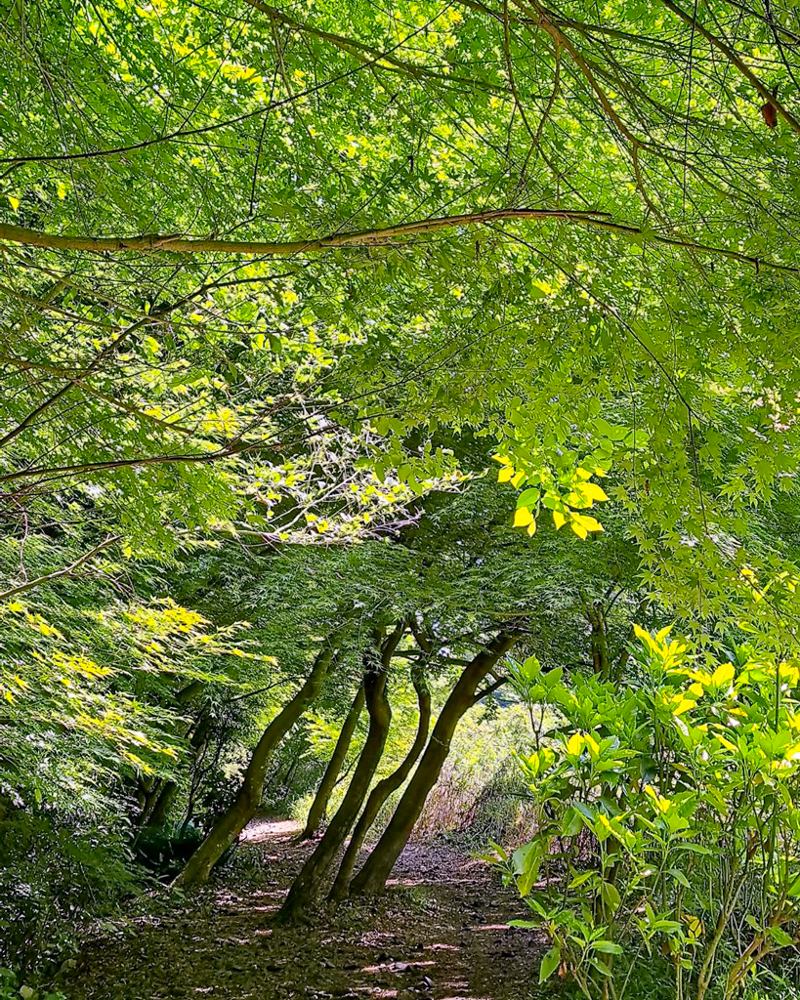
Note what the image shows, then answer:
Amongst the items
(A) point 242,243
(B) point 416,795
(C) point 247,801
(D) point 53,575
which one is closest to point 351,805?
(B) point 416,795

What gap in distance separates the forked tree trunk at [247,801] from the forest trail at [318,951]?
241mm

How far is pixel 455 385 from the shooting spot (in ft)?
5.20

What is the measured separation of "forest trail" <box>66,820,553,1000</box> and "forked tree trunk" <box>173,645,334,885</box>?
0.24 metres

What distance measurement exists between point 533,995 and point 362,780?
3808mm

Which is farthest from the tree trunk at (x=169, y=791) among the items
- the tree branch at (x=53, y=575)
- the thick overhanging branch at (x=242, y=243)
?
the thick overhanging branch at (x=242, y=243)

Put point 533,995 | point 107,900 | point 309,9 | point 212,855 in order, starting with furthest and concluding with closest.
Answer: point 212,855
point 107,900
point 533,995
point 309,9

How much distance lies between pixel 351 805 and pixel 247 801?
101cm

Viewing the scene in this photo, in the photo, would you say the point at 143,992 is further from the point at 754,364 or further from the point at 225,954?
the point at 754,364

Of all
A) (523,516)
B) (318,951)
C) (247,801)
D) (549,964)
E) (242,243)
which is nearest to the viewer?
(242,243)

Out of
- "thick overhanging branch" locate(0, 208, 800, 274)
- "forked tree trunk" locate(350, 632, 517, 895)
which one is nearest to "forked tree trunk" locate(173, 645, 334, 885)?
A: "forked tree trunk" locate(350, 632, 517, 895)

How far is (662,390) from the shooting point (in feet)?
5.06

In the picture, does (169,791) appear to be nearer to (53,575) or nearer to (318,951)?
(318,951)

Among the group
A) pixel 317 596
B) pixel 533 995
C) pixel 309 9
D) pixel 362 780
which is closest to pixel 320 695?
pixel 362 780

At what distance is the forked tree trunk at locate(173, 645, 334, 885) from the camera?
7.56 metres
